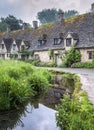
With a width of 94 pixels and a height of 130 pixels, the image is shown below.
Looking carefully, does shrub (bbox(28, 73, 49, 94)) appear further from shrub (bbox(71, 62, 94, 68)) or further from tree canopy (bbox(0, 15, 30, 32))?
tree canopy (bbox(0, 15, 30, 32))

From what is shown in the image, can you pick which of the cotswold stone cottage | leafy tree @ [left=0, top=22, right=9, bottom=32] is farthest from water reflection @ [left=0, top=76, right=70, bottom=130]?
leafy tree @ [left=0, top=22, right=9, bottom=32]

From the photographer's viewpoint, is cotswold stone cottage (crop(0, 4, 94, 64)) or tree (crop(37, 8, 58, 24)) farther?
tree (crop(37, 8, 58, 24))

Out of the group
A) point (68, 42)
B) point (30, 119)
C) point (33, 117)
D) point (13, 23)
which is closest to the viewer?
point (30, 119)

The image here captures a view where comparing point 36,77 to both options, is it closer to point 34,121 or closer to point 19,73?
point 19,73

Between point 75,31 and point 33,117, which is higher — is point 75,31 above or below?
above

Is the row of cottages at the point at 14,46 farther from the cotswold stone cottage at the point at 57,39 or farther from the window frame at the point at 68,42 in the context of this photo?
the window frame at the point at 68,42

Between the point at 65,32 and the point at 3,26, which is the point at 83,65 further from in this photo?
the point at 3,26

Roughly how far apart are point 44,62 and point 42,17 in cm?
9515

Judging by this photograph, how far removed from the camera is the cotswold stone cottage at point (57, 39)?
135ft

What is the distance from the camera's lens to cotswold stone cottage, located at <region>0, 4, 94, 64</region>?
41.2 metres

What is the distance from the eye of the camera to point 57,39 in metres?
47.0

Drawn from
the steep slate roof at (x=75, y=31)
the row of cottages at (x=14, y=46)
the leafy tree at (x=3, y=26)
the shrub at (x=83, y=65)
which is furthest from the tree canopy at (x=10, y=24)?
the shrub at (x=83, y=65)

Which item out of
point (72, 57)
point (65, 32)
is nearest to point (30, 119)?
point (72, 57)

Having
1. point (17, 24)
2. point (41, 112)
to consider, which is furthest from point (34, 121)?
point (17, 24)
